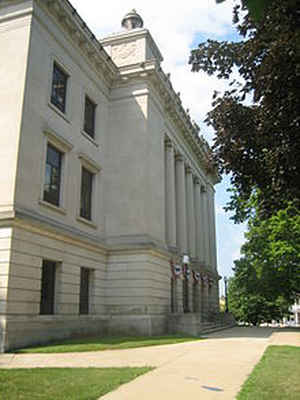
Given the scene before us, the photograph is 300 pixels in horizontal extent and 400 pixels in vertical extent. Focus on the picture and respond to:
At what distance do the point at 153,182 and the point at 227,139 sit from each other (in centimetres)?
A: 1734

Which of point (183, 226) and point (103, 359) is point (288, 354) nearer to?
point (103, 359)

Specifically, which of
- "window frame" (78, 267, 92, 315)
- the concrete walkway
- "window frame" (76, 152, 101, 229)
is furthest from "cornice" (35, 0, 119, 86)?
the concrete walkway

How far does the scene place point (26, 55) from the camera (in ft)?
63.6

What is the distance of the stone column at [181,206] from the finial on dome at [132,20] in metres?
11.9

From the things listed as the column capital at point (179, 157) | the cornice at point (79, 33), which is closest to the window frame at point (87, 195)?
the cornice at point (79, 33)

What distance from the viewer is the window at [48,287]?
61.8ft

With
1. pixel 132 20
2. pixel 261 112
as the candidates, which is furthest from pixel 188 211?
pixel 261 112

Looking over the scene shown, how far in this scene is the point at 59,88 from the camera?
22.6 meters

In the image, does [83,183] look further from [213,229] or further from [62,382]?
[213,229]

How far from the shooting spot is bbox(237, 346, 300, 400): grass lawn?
7.24 meters

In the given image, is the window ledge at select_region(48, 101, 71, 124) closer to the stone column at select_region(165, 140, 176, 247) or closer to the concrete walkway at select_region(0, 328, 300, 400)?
the stone column at select_region(165, 140, 176, 247)

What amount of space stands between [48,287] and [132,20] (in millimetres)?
25110

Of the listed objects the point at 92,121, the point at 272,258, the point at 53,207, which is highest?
the point at 92,121

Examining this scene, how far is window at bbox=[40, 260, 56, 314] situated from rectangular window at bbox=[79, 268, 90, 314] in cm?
310
